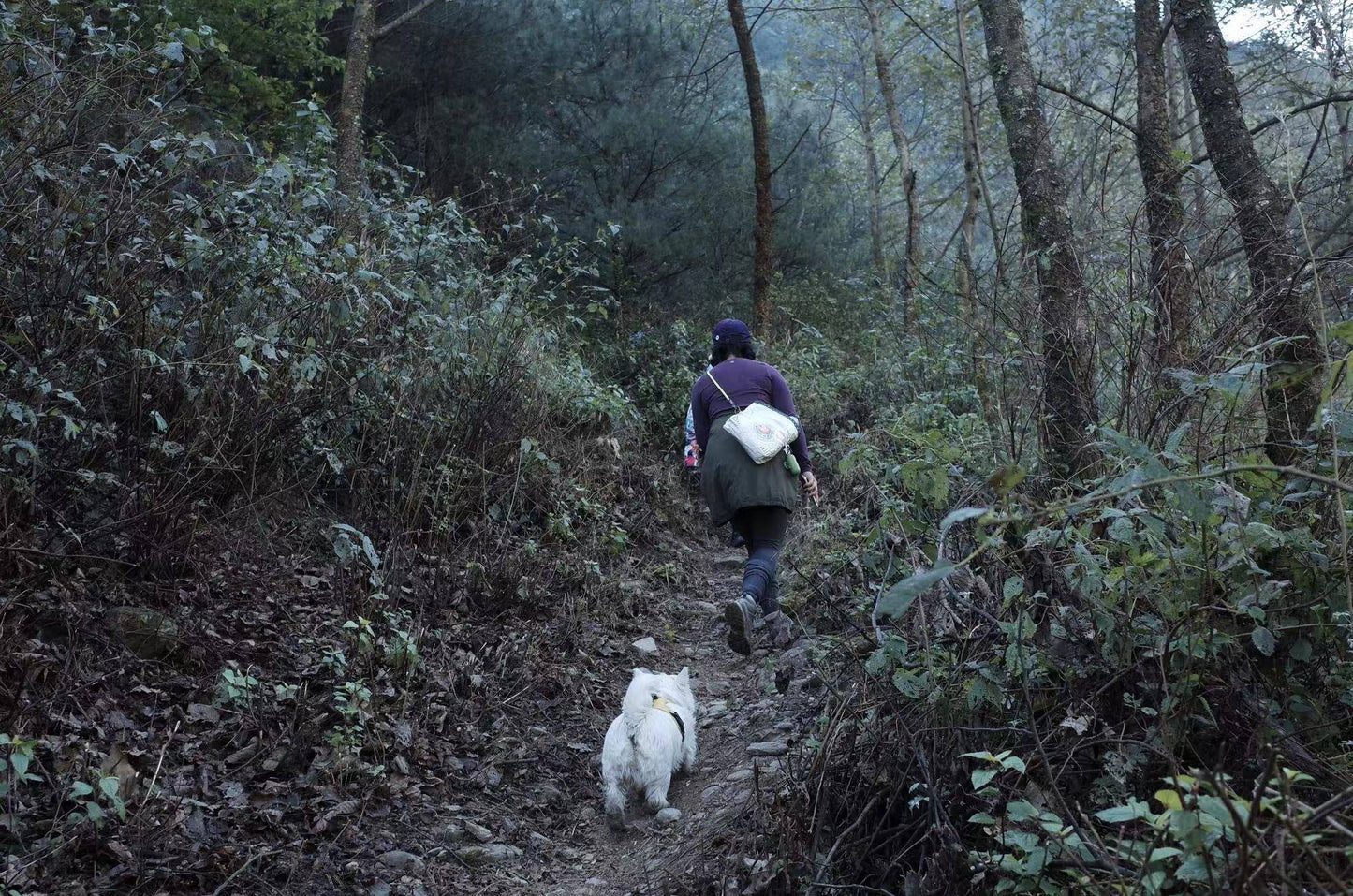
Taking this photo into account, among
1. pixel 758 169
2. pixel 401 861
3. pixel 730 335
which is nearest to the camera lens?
pixel 401 861

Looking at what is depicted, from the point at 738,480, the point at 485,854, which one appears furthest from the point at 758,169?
the point at 485,854

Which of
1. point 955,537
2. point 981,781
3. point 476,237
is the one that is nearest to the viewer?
point 981,781

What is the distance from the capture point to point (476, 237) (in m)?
8.22

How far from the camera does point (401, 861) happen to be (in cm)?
395

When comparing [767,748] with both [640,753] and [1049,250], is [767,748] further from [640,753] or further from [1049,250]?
[1049,250]

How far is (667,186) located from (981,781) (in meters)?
12.7

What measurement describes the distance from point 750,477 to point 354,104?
19.9ft

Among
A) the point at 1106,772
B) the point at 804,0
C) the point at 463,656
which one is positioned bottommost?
the point at 463,656

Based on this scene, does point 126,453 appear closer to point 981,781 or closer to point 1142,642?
point 981,781

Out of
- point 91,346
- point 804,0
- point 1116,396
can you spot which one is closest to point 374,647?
point 91,346

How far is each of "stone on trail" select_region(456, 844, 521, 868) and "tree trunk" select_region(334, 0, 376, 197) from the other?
585cm

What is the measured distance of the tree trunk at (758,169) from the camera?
521 inches

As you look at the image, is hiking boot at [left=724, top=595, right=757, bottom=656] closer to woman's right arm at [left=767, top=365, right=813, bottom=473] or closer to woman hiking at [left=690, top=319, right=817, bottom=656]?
woman hiking at [left=690, top=319, right=817, bottom=656]

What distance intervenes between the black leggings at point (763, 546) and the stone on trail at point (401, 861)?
2.79 m
